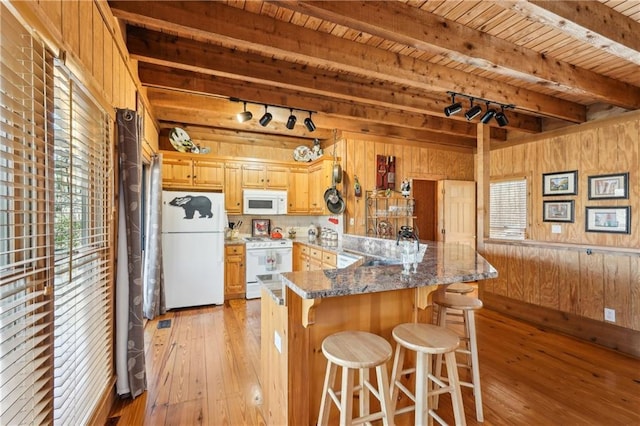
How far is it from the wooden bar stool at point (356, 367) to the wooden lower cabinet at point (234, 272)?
3244 mm

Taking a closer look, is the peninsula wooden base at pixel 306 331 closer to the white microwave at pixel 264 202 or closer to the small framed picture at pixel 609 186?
the white microwave at pixel 264 202

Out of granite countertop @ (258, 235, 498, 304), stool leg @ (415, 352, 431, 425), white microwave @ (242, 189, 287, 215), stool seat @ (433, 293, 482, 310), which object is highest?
white microwave @ (242, 189, 287, 215)

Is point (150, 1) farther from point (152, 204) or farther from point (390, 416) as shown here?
point (390, 416)

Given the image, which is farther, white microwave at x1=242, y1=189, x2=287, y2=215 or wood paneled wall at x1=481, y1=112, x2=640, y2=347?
white microwave at x1=242, y1=189, x2=287, y2=215

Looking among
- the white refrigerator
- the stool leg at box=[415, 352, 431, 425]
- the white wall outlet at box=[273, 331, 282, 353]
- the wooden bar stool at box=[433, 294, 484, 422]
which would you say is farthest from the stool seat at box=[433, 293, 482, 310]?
the white refrigerator

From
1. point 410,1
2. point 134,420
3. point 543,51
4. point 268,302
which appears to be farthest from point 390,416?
point 543,51

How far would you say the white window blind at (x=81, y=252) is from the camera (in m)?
1.32

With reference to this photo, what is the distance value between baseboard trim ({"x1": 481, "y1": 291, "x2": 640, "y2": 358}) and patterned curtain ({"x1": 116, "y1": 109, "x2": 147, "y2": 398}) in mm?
4102

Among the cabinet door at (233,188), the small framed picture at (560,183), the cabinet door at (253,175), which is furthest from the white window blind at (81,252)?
the small framed picture at (560,183)

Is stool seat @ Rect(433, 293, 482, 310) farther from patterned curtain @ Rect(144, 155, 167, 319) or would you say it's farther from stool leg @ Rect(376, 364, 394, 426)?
patterned curtain @ Rect(144, 155, 167, 319)

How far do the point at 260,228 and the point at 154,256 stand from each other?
1.93m

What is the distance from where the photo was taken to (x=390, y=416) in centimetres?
138

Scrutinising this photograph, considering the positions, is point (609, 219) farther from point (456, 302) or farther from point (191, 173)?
point (191, 173)

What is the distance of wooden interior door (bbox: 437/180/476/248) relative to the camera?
208 inches
